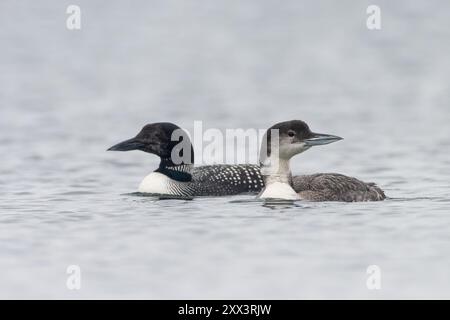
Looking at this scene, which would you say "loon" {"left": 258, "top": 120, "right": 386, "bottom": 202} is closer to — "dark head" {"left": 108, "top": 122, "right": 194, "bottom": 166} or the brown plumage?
the brown plumage

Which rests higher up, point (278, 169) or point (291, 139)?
point (291, 139)

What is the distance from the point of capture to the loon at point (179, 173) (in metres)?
11.5

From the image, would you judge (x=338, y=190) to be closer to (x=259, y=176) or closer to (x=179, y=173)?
(x=259, y=176)

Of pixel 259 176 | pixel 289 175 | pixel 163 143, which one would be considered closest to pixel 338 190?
pixel 289 175

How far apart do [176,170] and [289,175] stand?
1.17m

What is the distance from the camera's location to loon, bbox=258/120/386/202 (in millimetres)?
10852

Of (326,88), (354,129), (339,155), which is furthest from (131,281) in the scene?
(326,88)

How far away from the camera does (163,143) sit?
459 inches

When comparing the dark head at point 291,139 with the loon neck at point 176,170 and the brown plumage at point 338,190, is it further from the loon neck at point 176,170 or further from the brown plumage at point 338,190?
the loon neck at point 176,170

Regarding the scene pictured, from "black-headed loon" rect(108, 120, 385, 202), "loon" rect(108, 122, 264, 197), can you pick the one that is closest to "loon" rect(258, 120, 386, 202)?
"black-headed loon" rect(108, 120, 385, 202)

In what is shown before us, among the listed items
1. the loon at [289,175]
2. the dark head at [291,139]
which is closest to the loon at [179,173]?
the loon at [289,175]

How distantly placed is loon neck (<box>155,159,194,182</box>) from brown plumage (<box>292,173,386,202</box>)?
1.05 metres

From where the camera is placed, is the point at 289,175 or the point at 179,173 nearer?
the point at 289,175

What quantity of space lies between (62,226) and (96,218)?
386 mm
